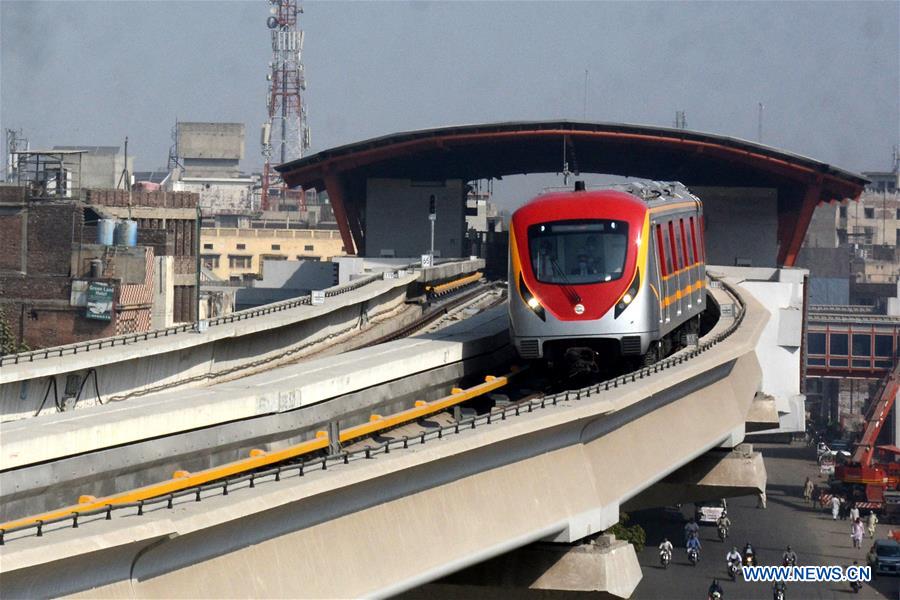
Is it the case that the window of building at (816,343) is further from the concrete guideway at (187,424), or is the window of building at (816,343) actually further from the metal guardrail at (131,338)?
the concrete guideway at (187,424)

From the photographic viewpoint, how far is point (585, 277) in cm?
2594

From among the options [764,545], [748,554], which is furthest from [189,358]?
[764,545]

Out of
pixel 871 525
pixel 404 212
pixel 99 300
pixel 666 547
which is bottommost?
pixel 871 525

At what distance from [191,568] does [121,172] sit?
77.1 meters

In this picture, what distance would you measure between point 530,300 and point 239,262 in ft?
335

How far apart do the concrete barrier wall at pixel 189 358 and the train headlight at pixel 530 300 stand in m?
6.87

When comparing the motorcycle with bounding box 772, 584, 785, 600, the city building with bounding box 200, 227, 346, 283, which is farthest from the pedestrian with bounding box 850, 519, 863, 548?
the city building with bounding box 200, 227, 346, 283

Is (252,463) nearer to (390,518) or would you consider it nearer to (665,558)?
(390,518)

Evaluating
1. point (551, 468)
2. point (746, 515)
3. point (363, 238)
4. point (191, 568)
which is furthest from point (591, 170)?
point (191, 568)

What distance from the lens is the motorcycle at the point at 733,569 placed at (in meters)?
50.0

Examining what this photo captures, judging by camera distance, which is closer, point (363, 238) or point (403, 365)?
point (403, 365)

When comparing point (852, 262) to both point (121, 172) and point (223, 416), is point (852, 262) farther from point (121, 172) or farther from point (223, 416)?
point (223, 416)

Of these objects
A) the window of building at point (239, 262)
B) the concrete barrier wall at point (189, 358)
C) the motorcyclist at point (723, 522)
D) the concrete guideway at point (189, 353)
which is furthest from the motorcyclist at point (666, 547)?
the window of building at point (239, 262)

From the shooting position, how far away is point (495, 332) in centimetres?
3116
